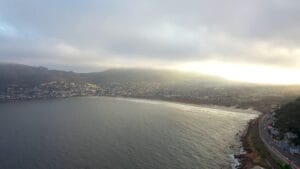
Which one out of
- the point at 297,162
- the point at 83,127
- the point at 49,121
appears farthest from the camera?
the point at 49,121

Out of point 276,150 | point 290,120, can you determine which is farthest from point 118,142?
point 290,120

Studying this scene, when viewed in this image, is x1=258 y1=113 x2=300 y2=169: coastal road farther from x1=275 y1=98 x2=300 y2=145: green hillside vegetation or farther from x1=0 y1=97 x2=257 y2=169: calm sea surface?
x1=0 y1=97 x2=257 y2=169: calm sea surface

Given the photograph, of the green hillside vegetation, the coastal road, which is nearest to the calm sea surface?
the coastal road

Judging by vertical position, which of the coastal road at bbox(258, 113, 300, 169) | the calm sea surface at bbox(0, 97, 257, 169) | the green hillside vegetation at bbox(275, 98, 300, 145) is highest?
the green hillside vegetation at bbox(275, 98, 300, 145)

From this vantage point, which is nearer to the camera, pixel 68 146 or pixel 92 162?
pixel 92 162

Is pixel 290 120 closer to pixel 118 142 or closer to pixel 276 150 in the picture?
pixel 276 150

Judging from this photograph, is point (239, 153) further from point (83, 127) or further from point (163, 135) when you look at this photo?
point (83, 127)

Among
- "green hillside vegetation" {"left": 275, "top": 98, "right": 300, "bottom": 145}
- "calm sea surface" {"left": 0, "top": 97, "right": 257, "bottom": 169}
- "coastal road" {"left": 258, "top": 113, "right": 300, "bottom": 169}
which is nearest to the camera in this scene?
"coastal road" {"left": 258, "top": 113, "right": 300, "bottom": 169}

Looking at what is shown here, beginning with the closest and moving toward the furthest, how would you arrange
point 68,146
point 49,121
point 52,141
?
point 68,146, point 52,141, point 49,121

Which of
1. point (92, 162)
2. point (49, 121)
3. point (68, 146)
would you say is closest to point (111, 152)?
A: point (92, 162)
